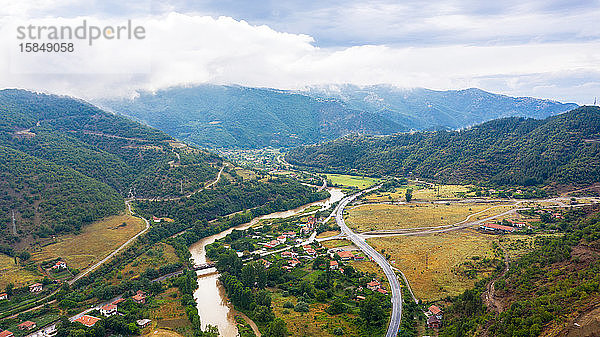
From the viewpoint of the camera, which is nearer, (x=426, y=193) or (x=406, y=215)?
(x=406, y=215)

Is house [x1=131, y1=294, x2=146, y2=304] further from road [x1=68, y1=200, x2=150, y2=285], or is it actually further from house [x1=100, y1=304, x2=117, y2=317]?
road [x1=68, y1=200, x2=150, y2=285]

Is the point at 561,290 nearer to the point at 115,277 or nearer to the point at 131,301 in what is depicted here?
the point at 131,301

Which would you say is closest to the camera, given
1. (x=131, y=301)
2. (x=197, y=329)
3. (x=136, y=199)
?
(x=197, y=329)

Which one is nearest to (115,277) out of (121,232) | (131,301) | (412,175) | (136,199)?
(131,301)

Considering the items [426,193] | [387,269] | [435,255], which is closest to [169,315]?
[387,269]

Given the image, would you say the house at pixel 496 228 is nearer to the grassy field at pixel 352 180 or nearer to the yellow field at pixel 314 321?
the yellow field at pixel 314 321

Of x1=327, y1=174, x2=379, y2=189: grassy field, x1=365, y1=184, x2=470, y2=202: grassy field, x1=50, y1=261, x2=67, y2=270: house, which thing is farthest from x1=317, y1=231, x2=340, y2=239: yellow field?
x1=327, y1=174, x2=379, y2=189: grassy field

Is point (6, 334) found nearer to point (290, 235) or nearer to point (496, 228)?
point (290, 235)
